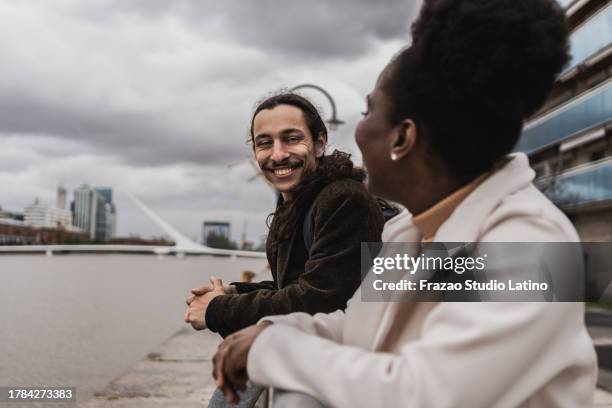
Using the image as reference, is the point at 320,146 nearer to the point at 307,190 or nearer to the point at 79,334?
the point at 307,190

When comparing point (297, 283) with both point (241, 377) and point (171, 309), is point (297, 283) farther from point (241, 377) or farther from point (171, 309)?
point (171, 309)

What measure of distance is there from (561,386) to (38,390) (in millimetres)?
4958

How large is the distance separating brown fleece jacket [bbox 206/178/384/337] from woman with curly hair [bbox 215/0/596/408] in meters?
0.63

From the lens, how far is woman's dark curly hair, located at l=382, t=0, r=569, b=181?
125cm

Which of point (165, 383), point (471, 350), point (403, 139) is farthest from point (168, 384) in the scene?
point (471, 350)

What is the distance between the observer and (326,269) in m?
2.19

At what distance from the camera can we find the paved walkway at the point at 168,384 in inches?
184

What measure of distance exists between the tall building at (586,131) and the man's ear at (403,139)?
73.8 ft

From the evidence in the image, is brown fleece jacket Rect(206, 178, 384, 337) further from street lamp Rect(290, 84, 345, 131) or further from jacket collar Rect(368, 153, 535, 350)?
street lamp Rect(290, 84, 345, 131)

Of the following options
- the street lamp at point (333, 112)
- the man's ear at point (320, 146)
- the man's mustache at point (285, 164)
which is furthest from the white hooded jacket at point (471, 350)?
the street lamp at point (333, 112)

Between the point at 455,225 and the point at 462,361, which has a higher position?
the point at 455,225

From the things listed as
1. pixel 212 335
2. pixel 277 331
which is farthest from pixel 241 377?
pixel 212 335

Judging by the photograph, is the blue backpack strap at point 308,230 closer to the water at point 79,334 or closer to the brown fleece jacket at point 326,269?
the brown fleece jacket at point 326,269

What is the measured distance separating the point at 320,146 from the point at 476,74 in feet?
5.09
